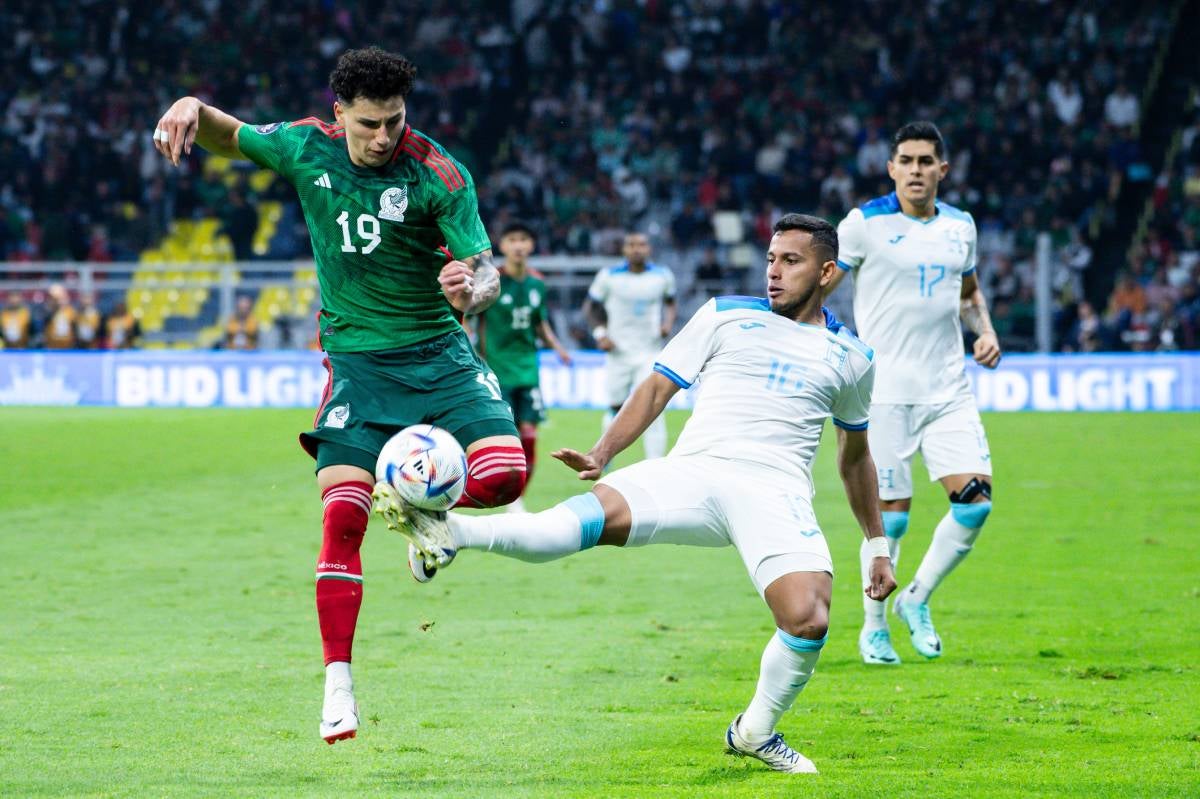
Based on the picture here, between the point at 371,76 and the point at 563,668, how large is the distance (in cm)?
310

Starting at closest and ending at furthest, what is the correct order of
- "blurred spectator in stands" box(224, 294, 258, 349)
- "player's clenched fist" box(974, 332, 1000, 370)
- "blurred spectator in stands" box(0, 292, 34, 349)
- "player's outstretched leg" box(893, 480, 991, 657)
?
"player's outstretched leg" box(893, 480, 991, 657)
"player's clenched fist" box(974, 332, 1000, 370)
"blurred spectator in stands" box(224, 294, 258, 349)
"blurred spectator in stands" box(0, 292, 34, 349)

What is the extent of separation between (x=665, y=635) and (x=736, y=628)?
47 centimetres

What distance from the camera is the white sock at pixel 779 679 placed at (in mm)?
5516

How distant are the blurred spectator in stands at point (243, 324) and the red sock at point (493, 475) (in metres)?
21.2

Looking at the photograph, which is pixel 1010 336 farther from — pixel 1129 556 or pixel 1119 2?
pixel 1129 556

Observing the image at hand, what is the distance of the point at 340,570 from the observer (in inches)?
225

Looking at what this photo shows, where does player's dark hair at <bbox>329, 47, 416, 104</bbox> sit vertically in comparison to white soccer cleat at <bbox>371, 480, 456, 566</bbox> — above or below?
above

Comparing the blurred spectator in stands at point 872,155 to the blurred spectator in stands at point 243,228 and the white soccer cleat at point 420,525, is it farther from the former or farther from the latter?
the white soccer cleat at point 420,525

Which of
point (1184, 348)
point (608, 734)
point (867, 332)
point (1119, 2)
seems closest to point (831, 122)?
point (1119, 2)

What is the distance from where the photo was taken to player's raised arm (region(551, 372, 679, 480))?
208 inches

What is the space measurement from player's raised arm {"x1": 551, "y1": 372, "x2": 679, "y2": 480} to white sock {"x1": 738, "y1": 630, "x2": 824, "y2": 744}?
874 millimetres

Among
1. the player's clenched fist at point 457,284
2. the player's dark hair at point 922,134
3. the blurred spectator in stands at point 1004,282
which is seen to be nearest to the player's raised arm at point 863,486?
the player's clenched fist at point 457,284

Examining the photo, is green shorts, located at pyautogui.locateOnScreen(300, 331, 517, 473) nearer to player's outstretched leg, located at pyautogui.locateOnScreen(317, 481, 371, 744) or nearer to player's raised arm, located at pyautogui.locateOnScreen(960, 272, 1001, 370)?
player's outstretched leg, located at pyautogui.locateOnScreen(317, 481, 371, 744)

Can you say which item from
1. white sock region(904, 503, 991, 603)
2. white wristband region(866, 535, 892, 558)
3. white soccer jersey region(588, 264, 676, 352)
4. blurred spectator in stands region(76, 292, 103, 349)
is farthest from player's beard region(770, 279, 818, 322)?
blurred spectator in stands region(76, 292, 103, 349)
